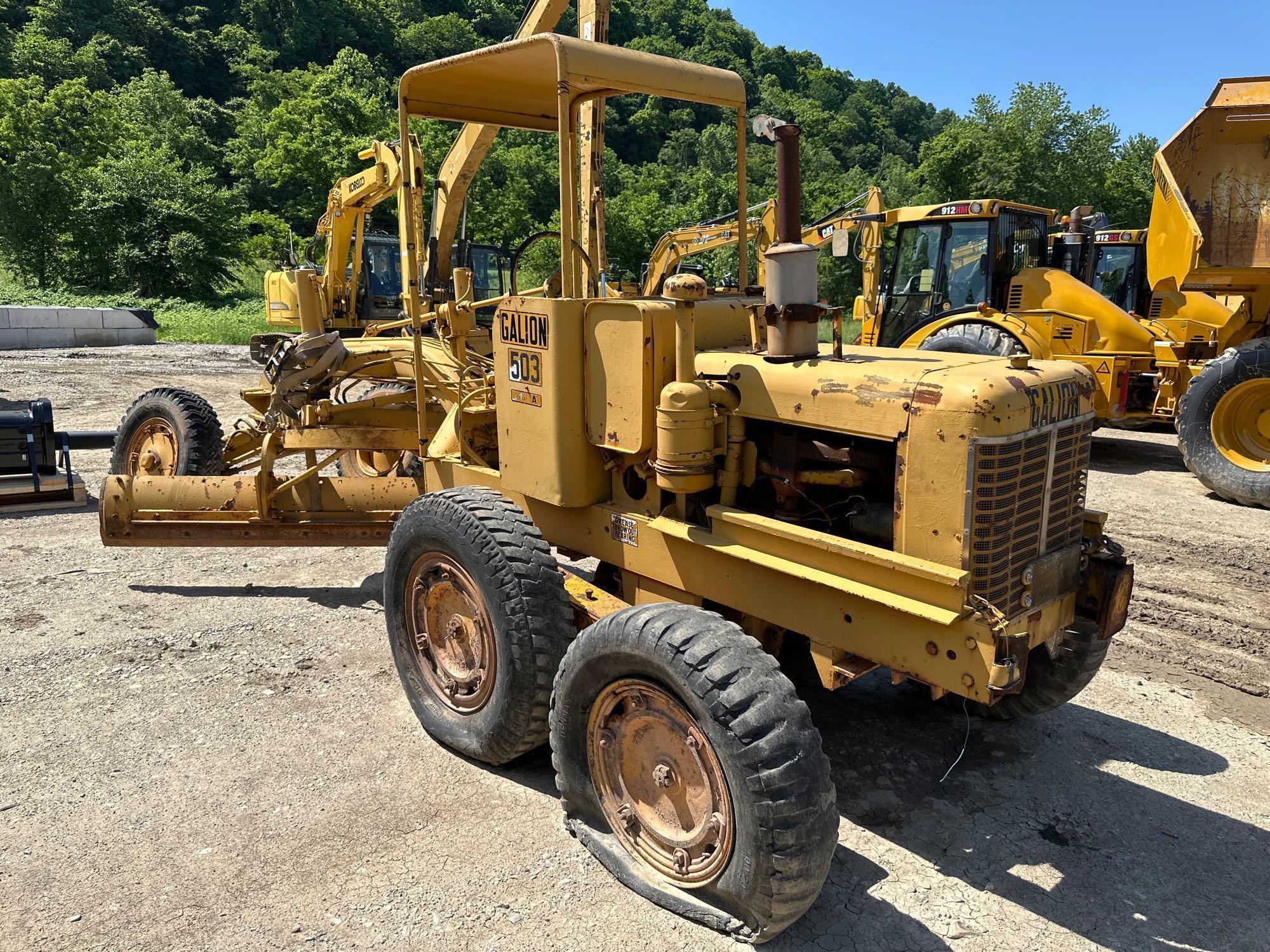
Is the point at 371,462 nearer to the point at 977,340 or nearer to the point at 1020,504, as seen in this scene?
the point at 1020,504

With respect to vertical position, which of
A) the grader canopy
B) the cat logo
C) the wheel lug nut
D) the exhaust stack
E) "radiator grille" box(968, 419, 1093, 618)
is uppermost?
the grader canopy

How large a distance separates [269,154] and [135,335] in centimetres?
1912

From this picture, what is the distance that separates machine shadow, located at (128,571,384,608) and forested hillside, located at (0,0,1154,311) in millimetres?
8399

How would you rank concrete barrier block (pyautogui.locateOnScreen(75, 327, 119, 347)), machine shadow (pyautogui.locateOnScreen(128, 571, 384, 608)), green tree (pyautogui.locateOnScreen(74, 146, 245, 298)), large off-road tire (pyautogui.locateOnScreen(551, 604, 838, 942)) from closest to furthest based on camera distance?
large off-road tire (pyautogui.locateOnScreen(551, 604, 838, 942))
machine shadow (pyautogui.locateOnScreen(128, 571, 384, 608))
concrete barrier block (pyautogui.locateOnScreen(75, 327, 119, 347))
green tree (pyautogui.locateOnScreen(74, 146, 245, 298))

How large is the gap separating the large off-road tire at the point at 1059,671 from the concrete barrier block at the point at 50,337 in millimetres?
23250

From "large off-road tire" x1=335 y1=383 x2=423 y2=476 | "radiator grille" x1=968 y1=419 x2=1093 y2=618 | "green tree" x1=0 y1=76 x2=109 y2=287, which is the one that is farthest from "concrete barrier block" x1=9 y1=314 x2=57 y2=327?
"radiator grille" x1=968 y1=419 x2=1093 y2=618

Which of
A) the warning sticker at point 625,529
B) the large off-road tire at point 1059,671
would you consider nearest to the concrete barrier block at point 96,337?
the warning sticker at point 625,529

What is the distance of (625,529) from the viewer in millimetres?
3934

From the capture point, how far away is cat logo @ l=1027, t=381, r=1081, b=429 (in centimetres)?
305

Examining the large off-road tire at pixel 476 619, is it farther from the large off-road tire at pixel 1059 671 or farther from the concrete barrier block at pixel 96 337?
the concrete barrier block at pixel 96 337

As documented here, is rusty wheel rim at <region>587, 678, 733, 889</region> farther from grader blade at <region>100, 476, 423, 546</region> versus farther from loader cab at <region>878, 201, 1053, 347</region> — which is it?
loader cab at <region>878, 201, 1053, 347</region>

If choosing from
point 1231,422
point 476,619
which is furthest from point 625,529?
point 1231,422

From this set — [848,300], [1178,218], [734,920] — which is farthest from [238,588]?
[848,300]

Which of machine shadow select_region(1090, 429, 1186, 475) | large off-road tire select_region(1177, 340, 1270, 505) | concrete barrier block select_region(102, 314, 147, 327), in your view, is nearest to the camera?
large off-road tire select_region(1177, 340, 1270, 505)
